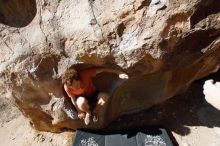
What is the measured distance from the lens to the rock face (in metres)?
2.87

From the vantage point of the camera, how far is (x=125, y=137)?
3.72 metres

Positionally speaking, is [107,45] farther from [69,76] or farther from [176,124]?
[176,124]

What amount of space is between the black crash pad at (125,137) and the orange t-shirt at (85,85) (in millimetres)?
525

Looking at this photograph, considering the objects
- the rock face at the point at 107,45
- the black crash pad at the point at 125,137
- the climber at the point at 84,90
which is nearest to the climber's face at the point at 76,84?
the climber at the point at 84,90

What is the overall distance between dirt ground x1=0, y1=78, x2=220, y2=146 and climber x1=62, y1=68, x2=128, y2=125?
0.47m

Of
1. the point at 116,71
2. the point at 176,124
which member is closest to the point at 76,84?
the point at 116,71

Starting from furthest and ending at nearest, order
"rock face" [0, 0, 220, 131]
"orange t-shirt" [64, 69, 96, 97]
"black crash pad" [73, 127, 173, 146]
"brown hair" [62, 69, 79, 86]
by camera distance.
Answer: "black crash pad" [73, 127, 173, 146]
"orange t-shirt" [64, 69, 96, 97]
"brown hair" [62, 69, 79, 86]
"rock face" [0, 0, 220, 131]

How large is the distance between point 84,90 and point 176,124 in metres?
1.04

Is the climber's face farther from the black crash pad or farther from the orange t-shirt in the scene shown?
the black crash pad

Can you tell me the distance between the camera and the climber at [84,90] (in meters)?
3.25

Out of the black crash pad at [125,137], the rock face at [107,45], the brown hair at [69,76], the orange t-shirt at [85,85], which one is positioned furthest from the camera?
the black crash pad at [125,137]

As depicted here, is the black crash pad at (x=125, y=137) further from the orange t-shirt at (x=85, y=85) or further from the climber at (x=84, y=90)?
the orange t-shirt at (x=85, y=85)

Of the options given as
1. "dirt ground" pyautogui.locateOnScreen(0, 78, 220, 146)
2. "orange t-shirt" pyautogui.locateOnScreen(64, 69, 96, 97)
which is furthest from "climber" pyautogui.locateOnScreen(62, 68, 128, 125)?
"dirt ground" pyautogui.locateOnScreen(0, 78, 220, 146)

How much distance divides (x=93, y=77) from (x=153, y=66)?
2.02 feet
